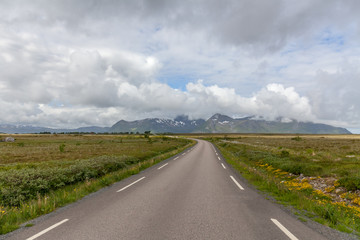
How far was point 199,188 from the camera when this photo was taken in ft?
33.0

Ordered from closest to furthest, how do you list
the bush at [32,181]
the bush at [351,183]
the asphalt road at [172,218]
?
the asphalt road at [172,218] < the bush at [32,181] < the bush at [351,183]

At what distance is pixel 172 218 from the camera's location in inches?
243

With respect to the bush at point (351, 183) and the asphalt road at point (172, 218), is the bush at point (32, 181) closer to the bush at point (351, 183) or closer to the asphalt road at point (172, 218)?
the asphalt road at point (172, 218)

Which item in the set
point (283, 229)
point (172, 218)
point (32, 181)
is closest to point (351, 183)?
point (283, 229)

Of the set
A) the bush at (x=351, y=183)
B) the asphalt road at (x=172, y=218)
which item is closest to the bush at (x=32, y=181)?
the asphalt road at (x=172, y=218)

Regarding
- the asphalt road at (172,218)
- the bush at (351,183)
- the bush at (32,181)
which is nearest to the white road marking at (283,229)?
the asphalt road at (172,218)

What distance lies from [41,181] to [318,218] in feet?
39.7

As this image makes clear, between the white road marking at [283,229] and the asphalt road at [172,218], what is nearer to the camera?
the white road marking at [283,229]

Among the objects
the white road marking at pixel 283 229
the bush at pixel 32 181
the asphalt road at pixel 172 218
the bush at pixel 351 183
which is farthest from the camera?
the bush at pixel 351 183

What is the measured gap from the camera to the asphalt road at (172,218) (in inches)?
202

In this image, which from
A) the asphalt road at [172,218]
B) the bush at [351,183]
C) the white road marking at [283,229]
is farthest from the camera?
the bush at [351,183]

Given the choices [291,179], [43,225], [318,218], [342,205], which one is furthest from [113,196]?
[291,179]

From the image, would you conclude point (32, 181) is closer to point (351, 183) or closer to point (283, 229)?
point (283, 229)

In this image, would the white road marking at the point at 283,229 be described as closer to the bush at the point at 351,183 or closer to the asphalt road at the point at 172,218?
the asphalt road at the point at 172,218
